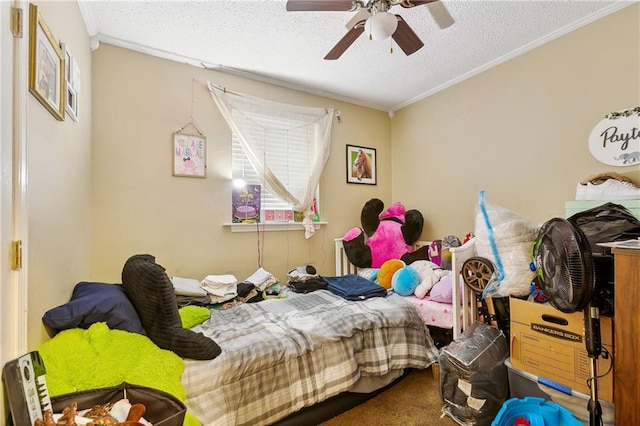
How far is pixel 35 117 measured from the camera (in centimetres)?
109

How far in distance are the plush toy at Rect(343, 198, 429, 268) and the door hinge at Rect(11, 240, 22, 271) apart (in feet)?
8.37

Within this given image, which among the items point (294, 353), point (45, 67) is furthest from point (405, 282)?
point (45, 67)

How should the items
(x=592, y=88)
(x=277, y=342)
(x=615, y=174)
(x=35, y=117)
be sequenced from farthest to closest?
(x=592, y=88) < (x=615, y=174) < (x=277, y=342) < (x=35, y=117)

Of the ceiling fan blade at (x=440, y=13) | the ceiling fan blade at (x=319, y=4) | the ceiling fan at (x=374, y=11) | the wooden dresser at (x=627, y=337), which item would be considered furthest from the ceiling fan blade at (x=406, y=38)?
the wooden dresser at (x=627, y=337)

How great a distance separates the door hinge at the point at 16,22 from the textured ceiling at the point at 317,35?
1.19m

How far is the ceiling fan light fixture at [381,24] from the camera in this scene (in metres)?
1.49

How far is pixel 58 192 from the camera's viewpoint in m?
1.38

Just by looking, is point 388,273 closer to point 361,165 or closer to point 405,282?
point 405,282

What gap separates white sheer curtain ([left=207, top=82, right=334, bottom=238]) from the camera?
274 centimetres

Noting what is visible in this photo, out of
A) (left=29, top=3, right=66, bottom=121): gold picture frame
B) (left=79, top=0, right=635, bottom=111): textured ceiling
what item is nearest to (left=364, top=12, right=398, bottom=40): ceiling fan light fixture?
(left=79, top=0, right=635, bottom=111): textured ceiling

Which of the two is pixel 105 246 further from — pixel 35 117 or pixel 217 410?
pixel 217 410

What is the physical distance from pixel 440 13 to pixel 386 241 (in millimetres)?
2109

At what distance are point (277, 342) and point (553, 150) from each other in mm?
2506

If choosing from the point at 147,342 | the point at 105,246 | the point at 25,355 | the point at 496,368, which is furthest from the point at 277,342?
the point at 105,246
